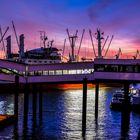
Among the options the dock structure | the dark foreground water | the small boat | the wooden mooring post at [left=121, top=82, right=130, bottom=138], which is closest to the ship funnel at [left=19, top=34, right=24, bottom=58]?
the small boat

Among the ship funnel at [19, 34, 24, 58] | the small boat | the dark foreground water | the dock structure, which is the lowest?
the dark foreground water

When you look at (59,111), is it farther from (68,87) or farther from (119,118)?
(68,87)

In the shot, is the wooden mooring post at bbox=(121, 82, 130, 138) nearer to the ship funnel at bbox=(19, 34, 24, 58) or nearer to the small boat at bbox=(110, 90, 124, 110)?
the small boat at bbox=(110, 90, 124, 110)

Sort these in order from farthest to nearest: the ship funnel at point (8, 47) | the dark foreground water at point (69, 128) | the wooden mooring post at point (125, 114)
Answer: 1. the ship funnel at point (8, 47)
2. the wooden mooring post at point (125, 114)
3. the dark foreground water at point (69, 128)

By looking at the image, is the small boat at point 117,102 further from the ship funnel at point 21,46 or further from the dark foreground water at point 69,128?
the ship funnel at point 21,46

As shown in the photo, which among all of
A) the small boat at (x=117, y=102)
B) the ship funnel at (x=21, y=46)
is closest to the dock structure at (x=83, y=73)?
the small boat at (x=117, y=102)

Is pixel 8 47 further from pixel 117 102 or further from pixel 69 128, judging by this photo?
pixel 69 128

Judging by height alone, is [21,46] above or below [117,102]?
above

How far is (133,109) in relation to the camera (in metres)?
79.3

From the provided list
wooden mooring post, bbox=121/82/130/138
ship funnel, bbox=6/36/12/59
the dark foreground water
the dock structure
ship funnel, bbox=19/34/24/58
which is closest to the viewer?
the dark foreground water

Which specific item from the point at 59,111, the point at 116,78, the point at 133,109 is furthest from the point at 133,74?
the point at 59,111

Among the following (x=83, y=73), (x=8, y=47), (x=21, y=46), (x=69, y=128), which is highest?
(x=8, y=47)

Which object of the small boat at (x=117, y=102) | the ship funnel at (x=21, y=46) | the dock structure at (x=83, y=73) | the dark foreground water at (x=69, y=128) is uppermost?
the ship funnel at (x=21, y=46)

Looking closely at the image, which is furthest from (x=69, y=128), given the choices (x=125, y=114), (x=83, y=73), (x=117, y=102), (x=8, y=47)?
(x=8, y=47)
